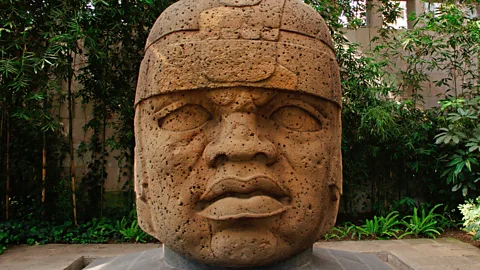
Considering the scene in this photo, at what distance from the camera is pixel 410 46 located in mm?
5121

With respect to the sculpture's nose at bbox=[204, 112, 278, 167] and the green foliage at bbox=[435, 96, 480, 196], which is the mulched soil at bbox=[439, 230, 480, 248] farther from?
the sculpture's nose at bbox=[204, 112, 278, 167]

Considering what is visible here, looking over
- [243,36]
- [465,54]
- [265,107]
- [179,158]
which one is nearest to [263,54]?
[243,36]

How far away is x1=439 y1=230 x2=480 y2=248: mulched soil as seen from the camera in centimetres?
455

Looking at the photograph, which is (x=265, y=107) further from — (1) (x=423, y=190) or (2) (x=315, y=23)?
(1) (x=423, y=190)

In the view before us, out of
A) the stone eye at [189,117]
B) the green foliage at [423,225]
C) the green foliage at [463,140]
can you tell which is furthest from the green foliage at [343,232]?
the stone eye at [189,117]

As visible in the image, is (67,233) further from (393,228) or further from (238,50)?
(393,228)

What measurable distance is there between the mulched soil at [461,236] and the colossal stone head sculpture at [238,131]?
3747 mm

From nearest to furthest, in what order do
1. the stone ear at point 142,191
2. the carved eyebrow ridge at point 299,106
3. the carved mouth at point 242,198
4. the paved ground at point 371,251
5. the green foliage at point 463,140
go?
1. the carved mouth at point 242,198
2. the carved eyebrow ridge at point 299,106
3. the stone ear at point 142,191
4. the paved ground at point 371,251
5. the green foliage at point 463,140

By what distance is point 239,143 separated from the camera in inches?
63.6

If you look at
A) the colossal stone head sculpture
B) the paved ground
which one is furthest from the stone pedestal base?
the paved ground

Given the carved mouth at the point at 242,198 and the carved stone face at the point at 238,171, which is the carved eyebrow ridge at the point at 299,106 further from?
the carved mouth at the point at 242,198

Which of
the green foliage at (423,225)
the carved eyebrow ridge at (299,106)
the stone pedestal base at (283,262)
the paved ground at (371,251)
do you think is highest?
the carved eyebrow ridge at (299,106)

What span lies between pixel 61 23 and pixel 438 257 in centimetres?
465

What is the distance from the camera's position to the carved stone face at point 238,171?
162 centimetres
